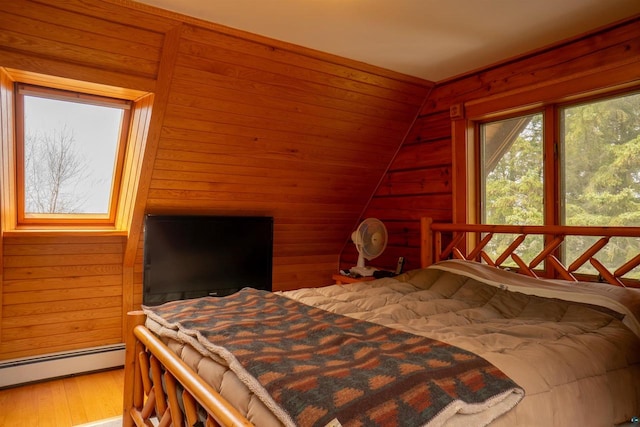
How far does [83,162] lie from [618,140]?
3.87m

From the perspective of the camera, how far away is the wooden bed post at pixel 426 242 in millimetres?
3760

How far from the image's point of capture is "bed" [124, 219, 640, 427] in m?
1.26

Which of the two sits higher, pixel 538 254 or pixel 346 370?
pixel 538 254

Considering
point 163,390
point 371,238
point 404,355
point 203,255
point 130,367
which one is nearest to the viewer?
point 404,355

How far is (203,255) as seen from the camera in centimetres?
388

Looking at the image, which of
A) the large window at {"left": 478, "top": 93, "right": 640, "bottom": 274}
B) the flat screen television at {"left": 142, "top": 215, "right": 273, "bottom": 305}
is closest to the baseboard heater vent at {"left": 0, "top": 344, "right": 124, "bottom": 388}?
the flat screen television at {"left": 142, "top": 215, "right": 273, "bottom": 305}

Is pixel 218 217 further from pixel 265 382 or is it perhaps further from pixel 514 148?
pixel 265 382

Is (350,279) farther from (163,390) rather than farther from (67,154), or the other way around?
(67,154)

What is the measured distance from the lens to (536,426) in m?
1.44

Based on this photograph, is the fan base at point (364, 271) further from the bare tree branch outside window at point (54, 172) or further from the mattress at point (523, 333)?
the bare tree branch outside window at point (54, 172)

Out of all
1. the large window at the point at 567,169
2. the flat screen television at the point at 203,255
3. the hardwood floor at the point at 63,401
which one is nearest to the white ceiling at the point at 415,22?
the large window at the point at 567,169

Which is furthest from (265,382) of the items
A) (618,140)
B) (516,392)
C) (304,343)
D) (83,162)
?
(83,162)

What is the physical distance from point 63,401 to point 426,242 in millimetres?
2932

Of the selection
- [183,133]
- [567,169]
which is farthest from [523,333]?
[183,133]
